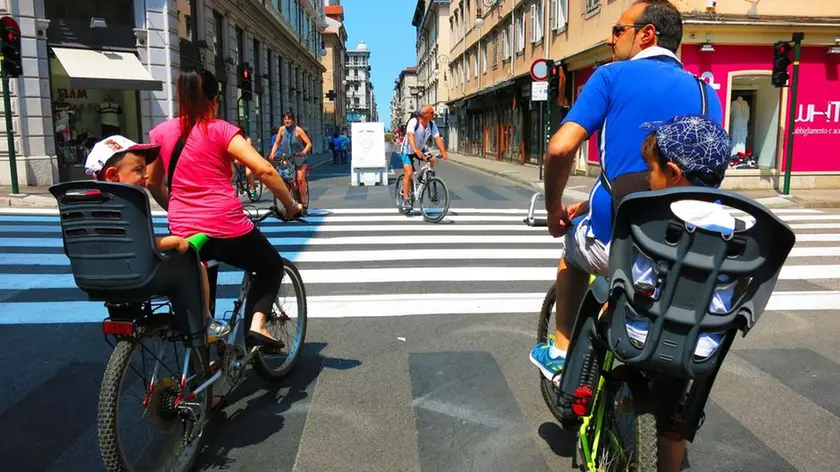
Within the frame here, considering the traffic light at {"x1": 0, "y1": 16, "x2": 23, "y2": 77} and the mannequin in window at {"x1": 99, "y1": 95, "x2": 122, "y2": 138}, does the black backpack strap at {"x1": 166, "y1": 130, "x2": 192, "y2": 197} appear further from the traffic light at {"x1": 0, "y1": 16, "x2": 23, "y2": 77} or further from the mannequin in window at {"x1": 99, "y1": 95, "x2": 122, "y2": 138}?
the mannequin in window at {"x1": 99, "y1": 95, "x2": 122, "y2": 138}

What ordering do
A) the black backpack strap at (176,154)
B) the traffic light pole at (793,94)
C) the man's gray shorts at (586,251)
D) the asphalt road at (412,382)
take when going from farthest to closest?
the traffic light pole at (793,94) → the black backpack strap at (176,154) → the asphalt road at (412,382) → the man's gray shorts at (586,251)

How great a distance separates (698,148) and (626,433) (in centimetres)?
95

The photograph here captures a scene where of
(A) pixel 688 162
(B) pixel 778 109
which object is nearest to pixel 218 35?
(B) pixel 778 109

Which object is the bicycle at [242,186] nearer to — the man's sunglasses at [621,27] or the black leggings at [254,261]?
the black leggings at [254,261]

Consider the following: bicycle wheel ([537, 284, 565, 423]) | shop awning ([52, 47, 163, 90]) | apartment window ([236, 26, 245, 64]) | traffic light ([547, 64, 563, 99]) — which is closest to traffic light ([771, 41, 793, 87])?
traffic light ([547, 64, 563, 99])

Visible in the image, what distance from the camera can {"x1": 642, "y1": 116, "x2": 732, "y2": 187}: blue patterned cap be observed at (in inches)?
81.9

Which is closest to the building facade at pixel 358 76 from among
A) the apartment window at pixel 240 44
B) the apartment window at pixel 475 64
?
the apartment window at pixel 475 64

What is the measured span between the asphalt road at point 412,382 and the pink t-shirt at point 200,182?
105 cm

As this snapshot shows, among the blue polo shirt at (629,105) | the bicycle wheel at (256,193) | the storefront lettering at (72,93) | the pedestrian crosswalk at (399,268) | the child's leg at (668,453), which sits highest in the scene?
the storefront lettering at (72,93)

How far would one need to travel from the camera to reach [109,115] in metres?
19.4

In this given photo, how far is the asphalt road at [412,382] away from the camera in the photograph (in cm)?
318

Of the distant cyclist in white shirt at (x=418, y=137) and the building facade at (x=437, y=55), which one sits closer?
the distant cyclist in white shirt at (x=418, y=137)

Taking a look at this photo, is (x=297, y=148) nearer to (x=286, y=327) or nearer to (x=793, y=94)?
(x=286, y=327)

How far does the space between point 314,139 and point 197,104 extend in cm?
5202
